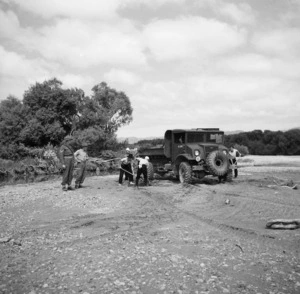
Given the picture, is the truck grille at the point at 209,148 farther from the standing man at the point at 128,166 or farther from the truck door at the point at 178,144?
the standing man at the point at 128,166

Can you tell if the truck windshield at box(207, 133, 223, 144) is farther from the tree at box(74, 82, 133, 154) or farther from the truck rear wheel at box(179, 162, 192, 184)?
the tree at box(74, 82, 133, 154)

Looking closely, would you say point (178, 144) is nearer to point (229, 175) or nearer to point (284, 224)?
point (229, 175)

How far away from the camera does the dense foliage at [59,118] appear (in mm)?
24266

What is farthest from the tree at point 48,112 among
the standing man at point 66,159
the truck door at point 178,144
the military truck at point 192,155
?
the standing man at point 66,159

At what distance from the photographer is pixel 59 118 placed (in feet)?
A: 85.5

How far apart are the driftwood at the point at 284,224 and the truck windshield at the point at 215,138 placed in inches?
299

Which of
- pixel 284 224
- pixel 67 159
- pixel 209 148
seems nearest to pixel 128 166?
pixel 67 159

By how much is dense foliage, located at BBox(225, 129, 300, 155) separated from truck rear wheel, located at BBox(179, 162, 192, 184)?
33622 millimetres

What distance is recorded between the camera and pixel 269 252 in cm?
494

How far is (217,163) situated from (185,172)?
1.32m

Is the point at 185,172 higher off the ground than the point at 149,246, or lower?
higher

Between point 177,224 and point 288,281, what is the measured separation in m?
3.06

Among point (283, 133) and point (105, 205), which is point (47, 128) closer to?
point (105, 205)

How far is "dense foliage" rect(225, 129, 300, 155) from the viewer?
146 feet
